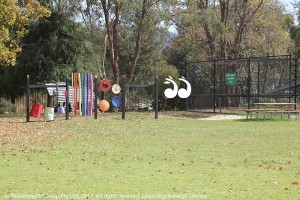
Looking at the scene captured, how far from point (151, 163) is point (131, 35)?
28.5m

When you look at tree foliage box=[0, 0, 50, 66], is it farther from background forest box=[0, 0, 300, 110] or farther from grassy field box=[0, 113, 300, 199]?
grassy field box=[0, 113, 300, 199]

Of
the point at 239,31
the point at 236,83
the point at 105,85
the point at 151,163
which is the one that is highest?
the point at 239,31

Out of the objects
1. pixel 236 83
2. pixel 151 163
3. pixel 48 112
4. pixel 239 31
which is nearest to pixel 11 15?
pixel 48 112

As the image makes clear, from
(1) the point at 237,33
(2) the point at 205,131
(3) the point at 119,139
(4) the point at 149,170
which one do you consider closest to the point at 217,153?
(4) the point at 149,170

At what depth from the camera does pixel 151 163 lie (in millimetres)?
9031

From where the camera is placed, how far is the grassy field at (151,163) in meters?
6.62

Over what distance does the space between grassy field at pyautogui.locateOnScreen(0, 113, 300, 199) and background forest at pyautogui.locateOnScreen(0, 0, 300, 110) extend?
7.46 meters

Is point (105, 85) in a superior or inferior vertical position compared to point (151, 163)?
superior

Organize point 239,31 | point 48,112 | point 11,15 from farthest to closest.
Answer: point 239,31, point 48,112, point 11,15

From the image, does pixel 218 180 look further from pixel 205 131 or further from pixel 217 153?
pixel 205 131

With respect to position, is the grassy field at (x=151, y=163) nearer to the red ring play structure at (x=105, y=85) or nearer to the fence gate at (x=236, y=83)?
the red ring play structure at (x=105, y=85)

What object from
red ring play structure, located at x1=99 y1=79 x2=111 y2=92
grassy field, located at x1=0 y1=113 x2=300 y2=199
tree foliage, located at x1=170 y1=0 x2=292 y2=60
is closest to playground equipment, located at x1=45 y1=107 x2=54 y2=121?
red ring play structure, located at x1=99 y1=79 x2=111 y2=92

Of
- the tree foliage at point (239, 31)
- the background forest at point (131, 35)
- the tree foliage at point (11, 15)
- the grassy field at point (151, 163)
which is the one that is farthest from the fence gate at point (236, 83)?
the tree foliage at point (11, 15)

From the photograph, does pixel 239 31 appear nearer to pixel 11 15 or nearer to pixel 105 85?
pixel 105 85
